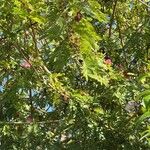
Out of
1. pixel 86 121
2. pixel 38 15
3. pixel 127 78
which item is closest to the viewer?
pixel 38 15

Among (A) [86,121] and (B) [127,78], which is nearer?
(A) [86,121]

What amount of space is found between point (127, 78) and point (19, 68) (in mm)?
1108

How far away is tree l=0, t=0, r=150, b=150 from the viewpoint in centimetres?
399

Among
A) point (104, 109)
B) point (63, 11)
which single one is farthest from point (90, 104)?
point (63, 11)

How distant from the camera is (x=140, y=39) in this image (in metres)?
6.10

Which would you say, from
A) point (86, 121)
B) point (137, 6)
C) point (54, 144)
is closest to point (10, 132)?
point (54, 144)

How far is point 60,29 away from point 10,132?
83.7 inches

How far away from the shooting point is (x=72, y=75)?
5.83 m

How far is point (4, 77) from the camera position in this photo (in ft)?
18.3

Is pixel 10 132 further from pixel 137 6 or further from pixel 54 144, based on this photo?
pixel 137 6

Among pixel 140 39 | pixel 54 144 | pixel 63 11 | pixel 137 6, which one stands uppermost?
pixel 137 6

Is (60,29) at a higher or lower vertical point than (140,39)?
lower

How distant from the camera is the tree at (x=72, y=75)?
399 centimetres

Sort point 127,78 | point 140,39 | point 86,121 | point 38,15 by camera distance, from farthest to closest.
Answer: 1. point 140,39
2. point 127,78
3. point 86,121
4. point 38,15
